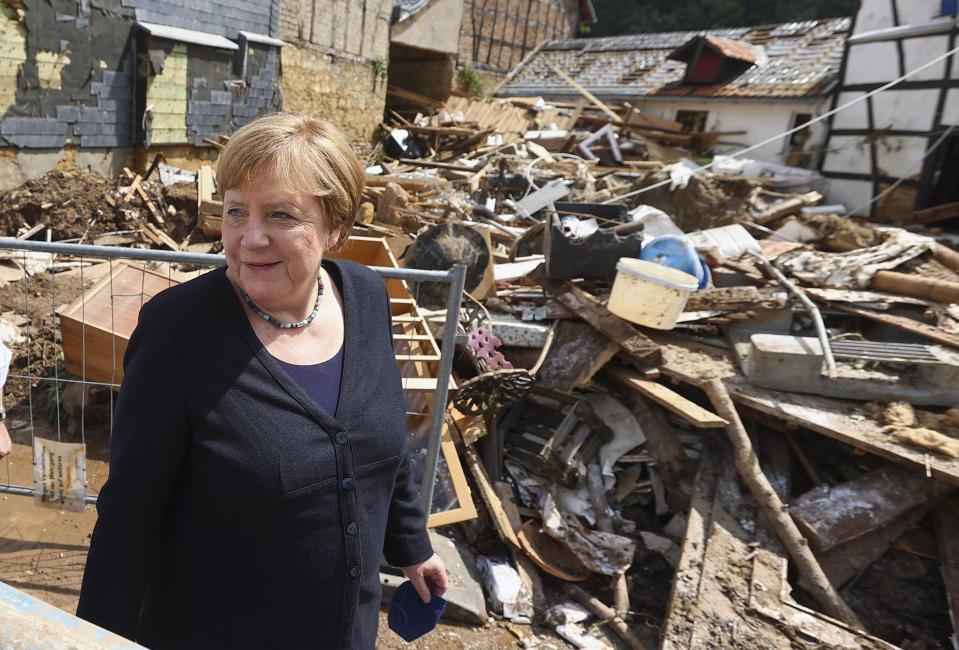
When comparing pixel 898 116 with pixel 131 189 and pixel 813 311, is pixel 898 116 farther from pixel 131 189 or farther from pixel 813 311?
pixel 131 189

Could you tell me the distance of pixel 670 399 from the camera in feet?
16.5

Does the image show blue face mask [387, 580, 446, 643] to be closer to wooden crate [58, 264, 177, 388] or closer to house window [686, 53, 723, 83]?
wooden crate [58, 264, 177, 388]

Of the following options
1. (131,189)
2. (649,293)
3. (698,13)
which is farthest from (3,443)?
(698,13)

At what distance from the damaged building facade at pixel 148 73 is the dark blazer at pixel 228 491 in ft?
34.3

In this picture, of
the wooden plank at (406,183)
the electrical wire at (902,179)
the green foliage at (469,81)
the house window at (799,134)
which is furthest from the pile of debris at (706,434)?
the green foliage at (469,81)

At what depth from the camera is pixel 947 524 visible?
4.33 metres

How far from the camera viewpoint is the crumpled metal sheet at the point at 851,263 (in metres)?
6.68

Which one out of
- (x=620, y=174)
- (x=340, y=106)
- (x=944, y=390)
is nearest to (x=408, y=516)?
(x=944, y=390)

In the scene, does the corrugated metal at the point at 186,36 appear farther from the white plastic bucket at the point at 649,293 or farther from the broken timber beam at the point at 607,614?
the broken timber beam at the point at 607,614

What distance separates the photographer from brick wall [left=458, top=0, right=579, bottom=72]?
2133 centimetres

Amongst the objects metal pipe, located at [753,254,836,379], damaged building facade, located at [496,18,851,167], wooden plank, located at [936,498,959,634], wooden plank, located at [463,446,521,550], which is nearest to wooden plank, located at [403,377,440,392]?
wooden plank, located at [463,446,521,550]

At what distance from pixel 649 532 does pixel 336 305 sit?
3.97 metres

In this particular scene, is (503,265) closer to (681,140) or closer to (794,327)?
(794,327)

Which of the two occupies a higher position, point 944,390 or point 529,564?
point 944,390
